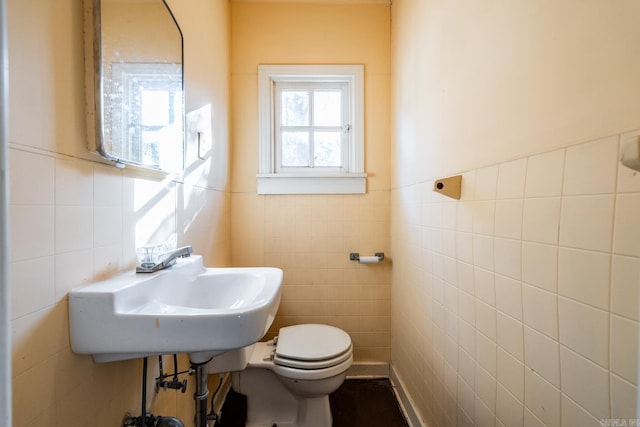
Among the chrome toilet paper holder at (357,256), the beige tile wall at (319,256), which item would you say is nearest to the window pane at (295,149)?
the beige tile wall at (319,256)

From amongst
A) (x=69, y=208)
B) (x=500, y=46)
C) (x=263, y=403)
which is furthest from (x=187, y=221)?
(x=500, y=46)

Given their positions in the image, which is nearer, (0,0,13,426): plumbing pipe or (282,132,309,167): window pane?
(0,0,13,426): plumbing pipe

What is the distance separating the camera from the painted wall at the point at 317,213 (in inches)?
69.6

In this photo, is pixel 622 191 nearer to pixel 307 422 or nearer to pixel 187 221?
pixel 187 221

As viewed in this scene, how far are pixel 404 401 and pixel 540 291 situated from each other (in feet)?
4.02

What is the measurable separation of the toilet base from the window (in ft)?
3.50

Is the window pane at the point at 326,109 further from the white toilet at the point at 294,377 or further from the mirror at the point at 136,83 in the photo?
the white toilet at the point at 294,377

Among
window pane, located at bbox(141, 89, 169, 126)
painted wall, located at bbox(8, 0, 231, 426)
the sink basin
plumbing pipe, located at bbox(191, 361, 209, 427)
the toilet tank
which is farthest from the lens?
the toilet tank

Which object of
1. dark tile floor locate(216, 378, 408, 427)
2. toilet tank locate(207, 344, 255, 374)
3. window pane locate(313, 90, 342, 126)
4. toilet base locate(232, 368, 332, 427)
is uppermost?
window pane locate(313, 90, 342, 126)

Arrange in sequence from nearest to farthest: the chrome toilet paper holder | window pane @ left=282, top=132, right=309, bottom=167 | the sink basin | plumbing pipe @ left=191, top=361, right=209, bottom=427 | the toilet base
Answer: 1. the sink basin
2. plumbing pipe @ left=191, top=361, right=209, bottom=427
3. the toilet base
4. the chrome toilet paper holder
5. window pane @ left=282, top=132, right=309, bottom=167

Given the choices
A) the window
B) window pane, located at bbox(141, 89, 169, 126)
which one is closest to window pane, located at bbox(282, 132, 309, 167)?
the window

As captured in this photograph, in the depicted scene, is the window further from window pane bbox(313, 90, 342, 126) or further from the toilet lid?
the toilet lid

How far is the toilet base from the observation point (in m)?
1.31

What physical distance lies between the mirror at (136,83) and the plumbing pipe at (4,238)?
35 cm
